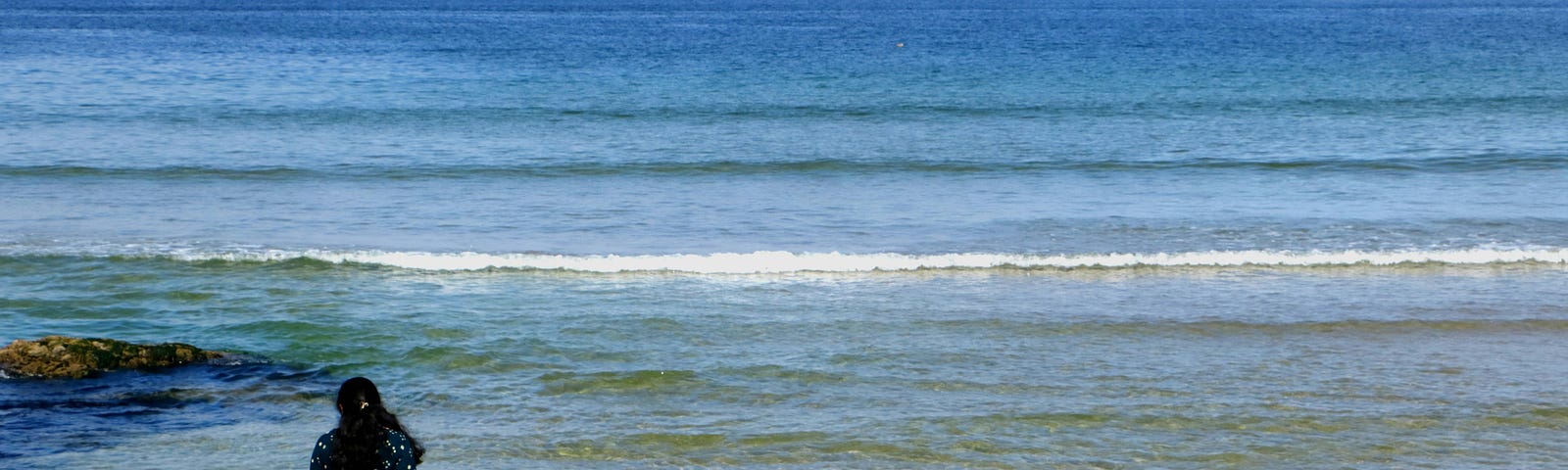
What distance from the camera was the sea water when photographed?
8.43 metres

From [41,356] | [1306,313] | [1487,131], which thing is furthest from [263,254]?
[1487,131]

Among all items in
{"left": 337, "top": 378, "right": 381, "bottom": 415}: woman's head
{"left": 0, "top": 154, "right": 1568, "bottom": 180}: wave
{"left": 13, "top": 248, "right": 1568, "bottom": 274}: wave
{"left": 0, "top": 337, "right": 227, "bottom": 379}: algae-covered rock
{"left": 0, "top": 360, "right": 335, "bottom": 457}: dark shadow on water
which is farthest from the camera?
{"left": 0, "top": 154, "right": 1568, "bottom": 180}: wave

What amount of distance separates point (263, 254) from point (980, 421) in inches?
326

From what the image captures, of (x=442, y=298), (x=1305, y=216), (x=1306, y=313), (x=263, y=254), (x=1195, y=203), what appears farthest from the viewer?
(x=1195, y=203)

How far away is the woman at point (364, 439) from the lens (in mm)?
4992

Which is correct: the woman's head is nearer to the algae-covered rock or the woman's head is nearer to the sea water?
the sea water

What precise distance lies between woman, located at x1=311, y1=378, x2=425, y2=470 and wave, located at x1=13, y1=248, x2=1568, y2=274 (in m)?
8.38

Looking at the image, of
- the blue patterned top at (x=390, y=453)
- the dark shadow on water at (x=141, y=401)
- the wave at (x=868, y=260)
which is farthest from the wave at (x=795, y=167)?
the blue patterned top at (x=390, y=453)

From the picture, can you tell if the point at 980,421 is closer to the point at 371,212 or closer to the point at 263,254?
the point at 263,254

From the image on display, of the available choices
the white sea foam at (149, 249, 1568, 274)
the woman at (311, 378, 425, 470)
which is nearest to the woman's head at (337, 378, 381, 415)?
the woman at (311, 378, 425, 470)

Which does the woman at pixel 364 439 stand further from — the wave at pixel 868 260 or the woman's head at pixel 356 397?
the wave at pixel 868 260

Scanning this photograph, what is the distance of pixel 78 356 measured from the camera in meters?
9.40

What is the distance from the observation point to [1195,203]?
17734mm

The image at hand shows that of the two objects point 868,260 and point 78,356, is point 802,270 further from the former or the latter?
point 78,356
